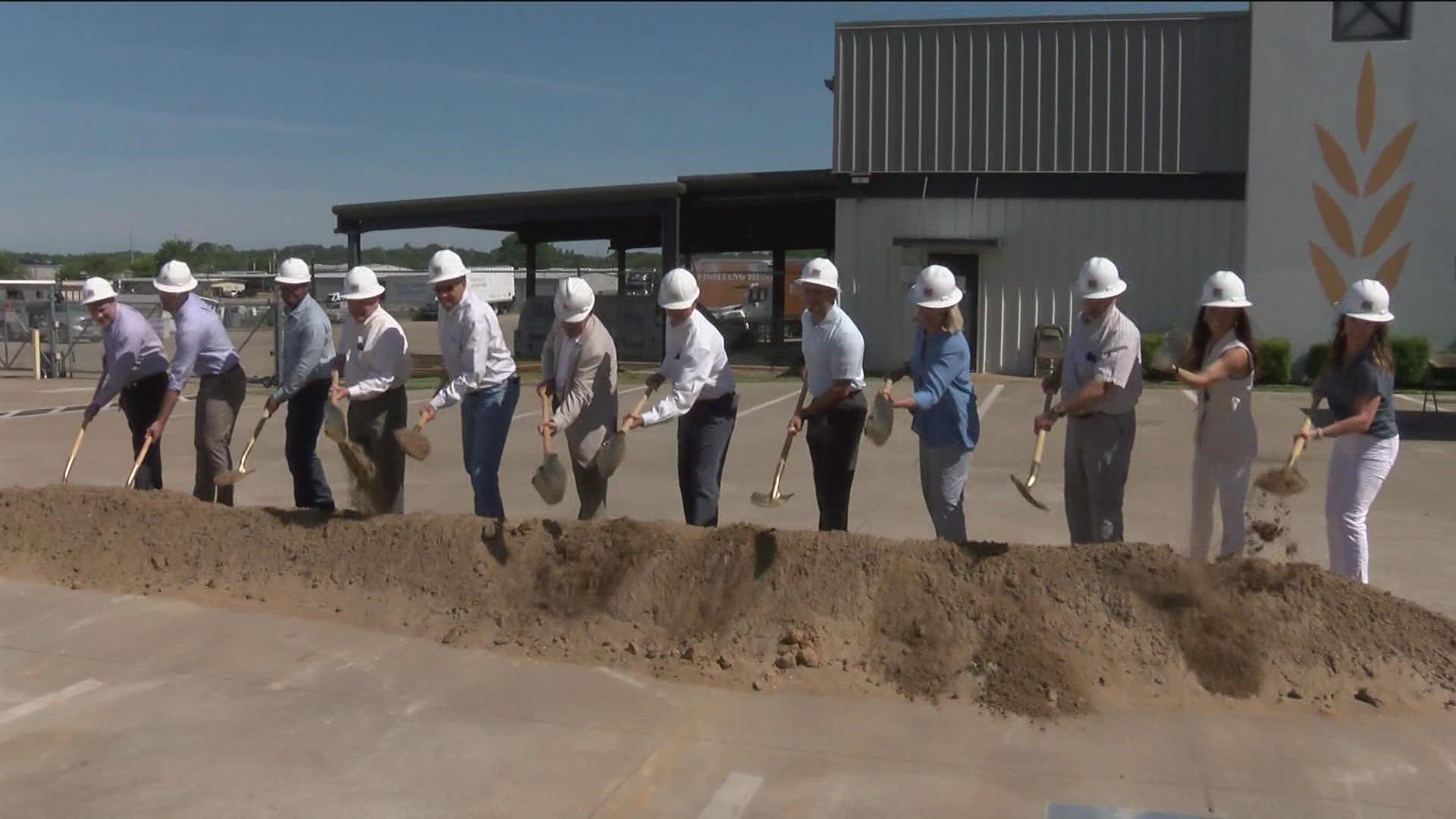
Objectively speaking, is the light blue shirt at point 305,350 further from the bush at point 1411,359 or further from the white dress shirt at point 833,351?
the bush at point 1411,359

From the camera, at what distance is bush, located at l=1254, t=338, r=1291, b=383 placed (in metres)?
21.1

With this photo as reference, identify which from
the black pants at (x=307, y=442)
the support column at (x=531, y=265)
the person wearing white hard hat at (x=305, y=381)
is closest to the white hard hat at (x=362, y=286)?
the person wearing white hard hat at (x=305, y=381)

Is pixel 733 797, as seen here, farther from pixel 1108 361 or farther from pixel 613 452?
pixel 1108 361

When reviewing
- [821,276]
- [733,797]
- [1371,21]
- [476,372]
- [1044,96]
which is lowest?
[733,797]

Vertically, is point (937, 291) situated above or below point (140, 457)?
above

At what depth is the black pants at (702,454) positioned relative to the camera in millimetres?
6625

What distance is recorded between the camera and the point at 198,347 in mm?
7645

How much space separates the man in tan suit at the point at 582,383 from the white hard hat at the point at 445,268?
535 mm

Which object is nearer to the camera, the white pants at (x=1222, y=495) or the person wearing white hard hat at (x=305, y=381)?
the white pants at (x=1222, y=495)

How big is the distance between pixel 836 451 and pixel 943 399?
71 cm

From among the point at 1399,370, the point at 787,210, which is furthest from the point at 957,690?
the point at 787,210

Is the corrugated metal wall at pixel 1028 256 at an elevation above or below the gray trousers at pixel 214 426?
above

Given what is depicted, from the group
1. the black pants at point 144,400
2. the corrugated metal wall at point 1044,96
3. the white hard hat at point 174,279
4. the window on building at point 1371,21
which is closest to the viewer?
the white hard hat at point 174,279

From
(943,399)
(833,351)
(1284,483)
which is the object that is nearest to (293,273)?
(833,351)
